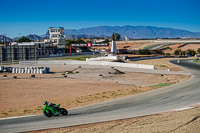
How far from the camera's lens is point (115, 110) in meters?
20.3

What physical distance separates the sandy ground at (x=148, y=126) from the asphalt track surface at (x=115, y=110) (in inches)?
43.8

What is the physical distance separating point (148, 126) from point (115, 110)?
18.2ft

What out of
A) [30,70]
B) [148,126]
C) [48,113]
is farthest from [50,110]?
[30,70]

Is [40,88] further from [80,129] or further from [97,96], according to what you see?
[80,129]

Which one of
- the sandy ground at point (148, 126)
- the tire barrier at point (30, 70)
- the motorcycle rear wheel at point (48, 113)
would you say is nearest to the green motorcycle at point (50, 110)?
the motorcycle rear wheel at point (48, 113)

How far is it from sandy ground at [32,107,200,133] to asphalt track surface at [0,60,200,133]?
3.65ft

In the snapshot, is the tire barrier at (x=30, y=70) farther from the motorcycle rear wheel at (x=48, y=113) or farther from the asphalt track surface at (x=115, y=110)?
the motorcycle rear wheel at (x=48, y=113)

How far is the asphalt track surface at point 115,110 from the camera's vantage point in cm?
1634

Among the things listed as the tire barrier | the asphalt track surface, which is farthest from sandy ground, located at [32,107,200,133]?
the tire barrier

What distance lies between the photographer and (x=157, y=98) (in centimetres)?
2547

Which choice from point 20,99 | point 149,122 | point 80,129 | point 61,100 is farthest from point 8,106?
point 149,122

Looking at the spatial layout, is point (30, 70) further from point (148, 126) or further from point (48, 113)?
point (148, 126)

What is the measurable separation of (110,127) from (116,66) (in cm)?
4485

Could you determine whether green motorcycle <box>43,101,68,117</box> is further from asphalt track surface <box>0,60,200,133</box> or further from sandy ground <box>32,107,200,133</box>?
sandy ground <box>32,107,200,133</box>
